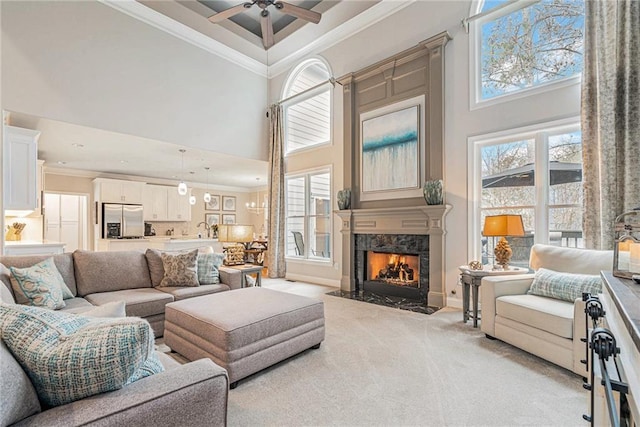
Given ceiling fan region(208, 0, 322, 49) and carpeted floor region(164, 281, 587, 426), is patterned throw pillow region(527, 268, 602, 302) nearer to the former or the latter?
carpeted floor region(164, 281, 587, 426)

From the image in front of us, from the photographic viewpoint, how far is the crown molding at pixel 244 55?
4848 millimetres

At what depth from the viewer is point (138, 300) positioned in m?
3.02

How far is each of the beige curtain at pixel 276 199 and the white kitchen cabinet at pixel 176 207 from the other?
4007 mm

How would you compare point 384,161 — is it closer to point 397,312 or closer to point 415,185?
point 415,185

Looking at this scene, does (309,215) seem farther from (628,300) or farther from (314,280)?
(628,300)

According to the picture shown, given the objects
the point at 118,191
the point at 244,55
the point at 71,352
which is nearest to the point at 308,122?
the point at 244,55

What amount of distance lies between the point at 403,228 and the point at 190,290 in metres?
2.96

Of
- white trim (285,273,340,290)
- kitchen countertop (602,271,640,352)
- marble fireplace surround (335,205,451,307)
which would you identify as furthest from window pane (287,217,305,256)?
kitchen countertop (602,271,640,352)

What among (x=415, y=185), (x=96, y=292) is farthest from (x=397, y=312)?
(x=96, y=292)

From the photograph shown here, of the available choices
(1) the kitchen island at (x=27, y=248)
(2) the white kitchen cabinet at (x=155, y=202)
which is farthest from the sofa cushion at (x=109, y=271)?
(2) the white kitchen cabinet at (x=155, y=202)

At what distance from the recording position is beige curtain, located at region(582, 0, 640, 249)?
295cm

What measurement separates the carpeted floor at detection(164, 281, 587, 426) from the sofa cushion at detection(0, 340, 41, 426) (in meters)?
1.16

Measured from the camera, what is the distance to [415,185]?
15.4ft

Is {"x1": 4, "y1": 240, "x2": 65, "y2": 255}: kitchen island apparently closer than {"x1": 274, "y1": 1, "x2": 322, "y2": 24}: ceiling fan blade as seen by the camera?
No
